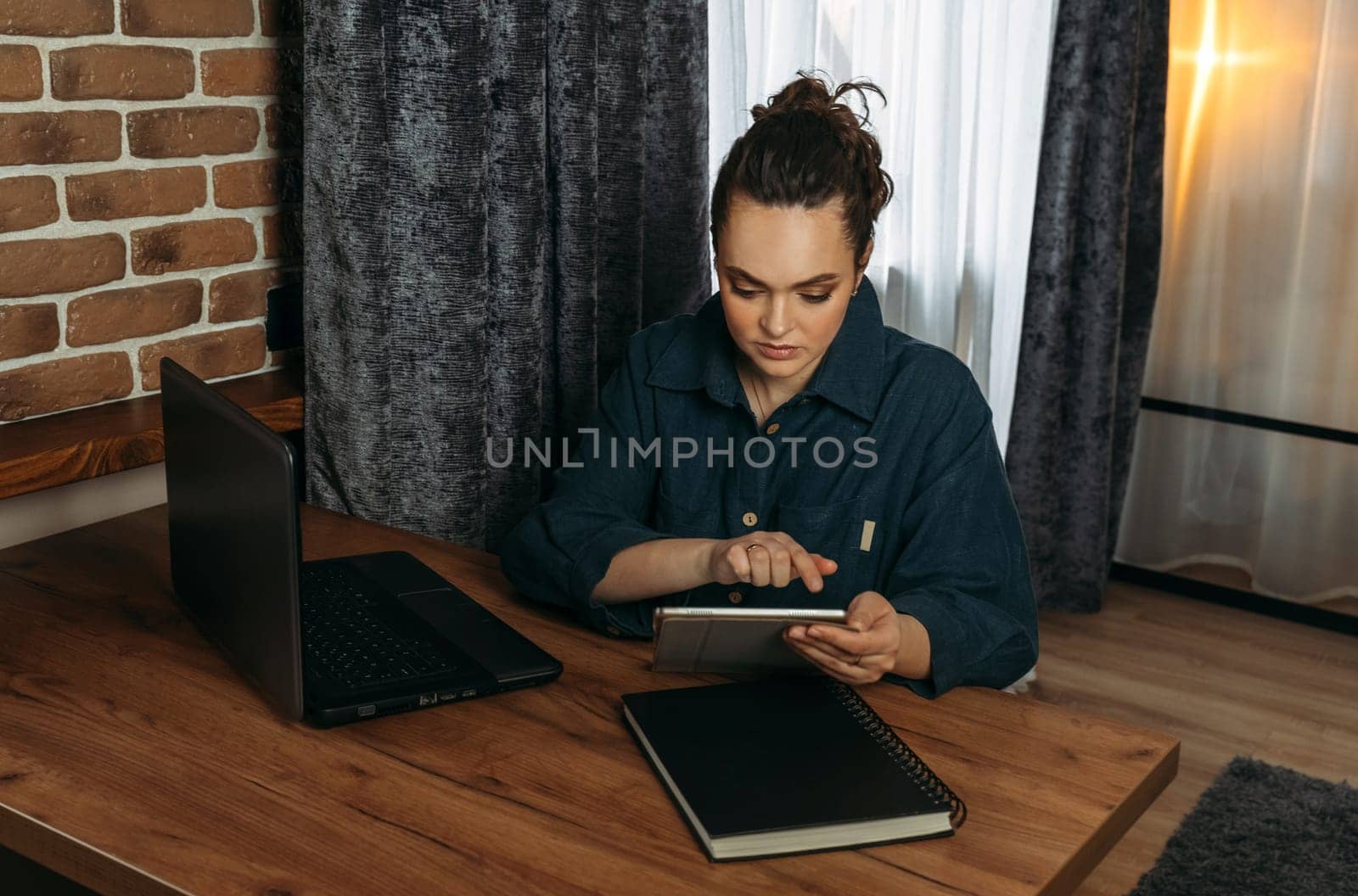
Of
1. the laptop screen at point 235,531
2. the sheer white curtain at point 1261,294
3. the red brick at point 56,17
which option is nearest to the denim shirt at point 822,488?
the laptop screen at point 235,531

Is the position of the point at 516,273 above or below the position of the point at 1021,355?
above

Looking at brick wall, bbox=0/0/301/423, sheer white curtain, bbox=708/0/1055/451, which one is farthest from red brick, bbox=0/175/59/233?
sheer white curtain, bbox=708/0/1055/451

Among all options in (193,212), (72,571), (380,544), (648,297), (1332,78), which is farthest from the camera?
(1332,78)

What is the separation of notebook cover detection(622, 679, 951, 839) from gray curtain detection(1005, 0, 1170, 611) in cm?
187

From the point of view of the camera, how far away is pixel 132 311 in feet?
5.63

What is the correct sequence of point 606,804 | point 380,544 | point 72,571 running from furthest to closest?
1. point 380,544
2. point 72,571
3. point 606,804

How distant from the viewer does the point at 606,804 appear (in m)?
1.02

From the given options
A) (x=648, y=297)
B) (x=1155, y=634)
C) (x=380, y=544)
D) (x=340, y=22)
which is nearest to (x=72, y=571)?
(x=380, y=544)

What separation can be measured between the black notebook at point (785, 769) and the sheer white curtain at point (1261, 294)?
85.2 inches

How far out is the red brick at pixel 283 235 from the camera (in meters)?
1.88

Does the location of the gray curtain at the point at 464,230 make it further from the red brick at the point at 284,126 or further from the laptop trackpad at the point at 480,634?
the laptop trackpad at the point at 480,634

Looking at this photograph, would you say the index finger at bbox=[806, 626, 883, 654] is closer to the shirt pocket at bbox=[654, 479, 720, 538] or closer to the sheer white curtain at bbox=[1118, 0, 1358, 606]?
the shirt pocket at bbox=[654, 479, 720, 538]

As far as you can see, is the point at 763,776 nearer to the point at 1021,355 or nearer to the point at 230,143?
the point at 230,143

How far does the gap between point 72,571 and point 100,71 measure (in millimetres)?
615
